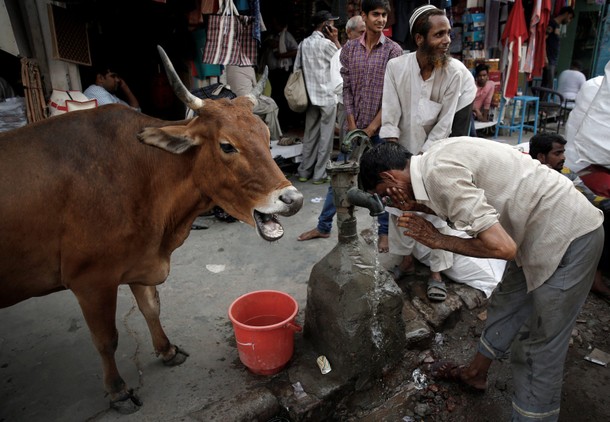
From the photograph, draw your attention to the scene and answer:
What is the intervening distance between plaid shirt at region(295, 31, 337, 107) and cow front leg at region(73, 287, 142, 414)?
470 cm

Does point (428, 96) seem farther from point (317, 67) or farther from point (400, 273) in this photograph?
point (317, 67)

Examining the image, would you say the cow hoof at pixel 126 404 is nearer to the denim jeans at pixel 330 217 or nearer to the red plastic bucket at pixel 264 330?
the red plastic bucket at pixel 264 330

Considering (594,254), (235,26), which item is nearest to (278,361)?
(594,254)

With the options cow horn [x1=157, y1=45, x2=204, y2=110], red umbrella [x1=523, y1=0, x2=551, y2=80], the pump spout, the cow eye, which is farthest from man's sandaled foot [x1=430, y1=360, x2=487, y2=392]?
red umbrella [x1=523, y1=0, x2=551, y2=80]

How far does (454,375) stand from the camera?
3100 millimetres

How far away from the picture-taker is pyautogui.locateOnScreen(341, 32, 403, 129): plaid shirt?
439 centimetres

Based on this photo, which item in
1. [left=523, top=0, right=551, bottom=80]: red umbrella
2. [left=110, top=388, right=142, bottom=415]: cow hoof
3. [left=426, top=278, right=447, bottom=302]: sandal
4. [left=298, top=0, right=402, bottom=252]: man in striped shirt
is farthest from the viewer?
[left=523, top=0, right=551, bottom=80]: red umbrella

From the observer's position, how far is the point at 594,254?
224 centimetres

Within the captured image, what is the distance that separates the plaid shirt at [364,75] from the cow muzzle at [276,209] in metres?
2.41

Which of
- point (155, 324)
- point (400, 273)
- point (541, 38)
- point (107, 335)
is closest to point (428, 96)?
point (400, 273)

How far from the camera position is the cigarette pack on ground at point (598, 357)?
3396 millimetres

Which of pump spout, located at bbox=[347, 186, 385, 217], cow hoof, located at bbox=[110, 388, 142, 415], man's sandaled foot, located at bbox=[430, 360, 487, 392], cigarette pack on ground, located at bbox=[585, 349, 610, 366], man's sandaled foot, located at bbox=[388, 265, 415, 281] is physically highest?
pump spout, located at bbox=[347, 186, 385, 217]

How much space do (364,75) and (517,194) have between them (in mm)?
2669

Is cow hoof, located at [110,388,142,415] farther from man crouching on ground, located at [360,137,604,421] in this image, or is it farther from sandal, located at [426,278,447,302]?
sandal, located at [426,278,447,302]
